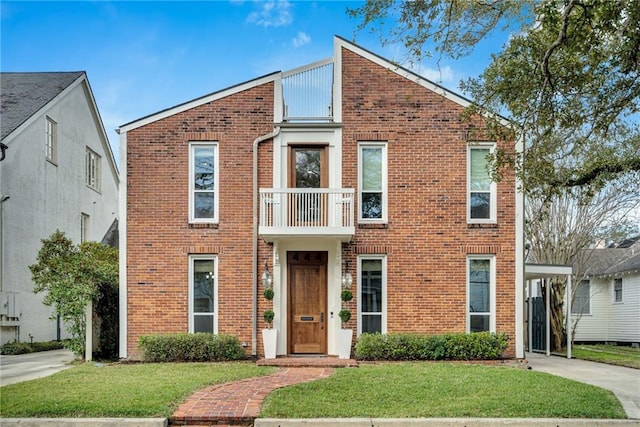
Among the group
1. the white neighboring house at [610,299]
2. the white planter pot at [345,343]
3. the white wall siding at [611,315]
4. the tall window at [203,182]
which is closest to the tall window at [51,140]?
the tall window at [203,182]

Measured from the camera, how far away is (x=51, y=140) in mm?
19594

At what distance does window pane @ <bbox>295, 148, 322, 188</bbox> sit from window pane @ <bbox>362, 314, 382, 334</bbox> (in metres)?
3.40

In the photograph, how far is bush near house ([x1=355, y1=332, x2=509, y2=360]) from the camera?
12.6 meters

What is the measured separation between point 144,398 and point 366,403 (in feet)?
10.2

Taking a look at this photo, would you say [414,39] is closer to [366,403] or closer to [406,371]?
[366,403]

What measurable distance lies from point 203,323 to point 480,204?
7305mm

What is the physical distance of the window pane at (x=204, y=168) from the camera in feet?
44.6

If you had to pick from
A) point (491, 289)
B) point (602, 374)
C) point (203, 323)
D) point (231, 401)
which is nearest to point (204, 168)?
point (203, 323)

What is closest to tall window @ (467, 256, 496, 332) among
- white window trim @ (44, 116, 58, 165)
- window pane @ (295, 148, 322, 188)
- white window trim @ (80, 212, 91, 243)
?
window pane @ (295, 148, 322, 188)

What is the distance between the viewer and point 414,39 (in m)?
8.20

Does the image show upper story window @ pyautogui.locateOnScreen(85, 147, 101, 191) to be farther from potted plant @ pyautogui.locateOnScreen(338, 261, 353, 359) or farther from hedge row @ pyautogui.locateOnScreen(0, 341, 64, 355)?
potted plant @ pyautogui.locateOnScreen(338, 261, 353, 359)

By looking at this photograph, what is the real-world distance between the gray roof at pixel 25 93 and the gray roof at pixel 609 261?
19.7m

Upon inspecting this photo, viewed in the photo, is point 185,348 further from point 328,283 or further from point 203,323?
point 328,283

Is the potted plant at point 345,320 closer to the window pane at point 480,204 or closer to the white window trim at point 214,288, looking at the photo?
the white window trim at point 214,288
